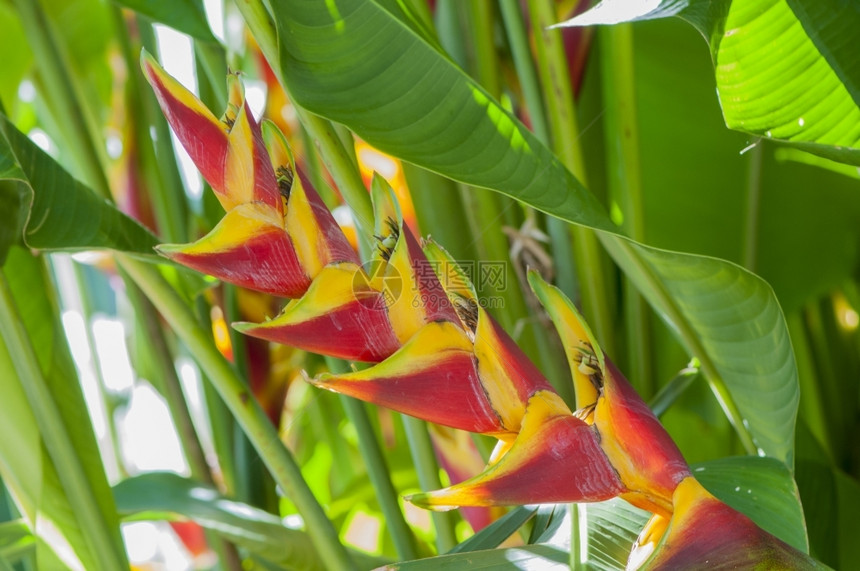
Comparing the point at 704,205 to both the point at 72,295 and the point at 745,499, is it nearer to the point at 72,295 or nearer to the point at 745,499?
the point at 745,499

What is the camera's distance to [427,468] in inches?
16.7

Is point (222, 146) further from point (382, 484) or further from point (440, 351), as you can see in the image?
point (382, 484)

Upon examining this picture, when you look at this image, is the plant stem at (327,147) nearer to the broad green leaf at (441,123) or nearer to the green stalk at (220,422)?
the broad green leaf at (441,123)

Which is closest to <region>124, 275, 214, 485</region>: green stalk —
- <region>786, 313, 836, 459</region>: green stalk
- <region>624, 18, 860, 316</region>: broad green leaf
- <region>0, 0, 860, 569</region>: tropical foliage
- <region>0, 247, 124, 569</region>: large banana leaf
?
<region>0, 0, 860, 569</region>: tropical foliage

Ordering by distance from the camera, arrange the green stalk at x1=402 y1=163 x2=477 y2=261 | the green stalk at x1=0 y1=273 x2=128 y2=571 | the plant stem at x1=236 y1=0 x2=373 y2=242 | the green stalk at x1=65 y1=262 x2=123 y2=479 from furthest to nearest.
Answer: the green stalk at x1=65 y1=262 x2=123 y2=479, the green stalk at x1=402 y1=163 x2=477 y2=261, the green stalk at x1=0 y1=273 x2=128 y2=571, the plant stem at x1=236 y1=0 x2=373 y2=242

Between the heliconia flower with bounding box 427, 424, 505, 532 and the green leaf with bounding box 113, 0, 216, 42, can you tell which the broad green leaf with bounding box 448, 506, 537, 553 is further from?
the green leaf with bounding box 113, 0, 216, 42

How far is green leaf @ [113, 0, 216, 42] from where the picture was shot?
40 centimetres

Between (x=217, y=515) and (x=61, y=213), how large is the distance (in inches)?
7.0

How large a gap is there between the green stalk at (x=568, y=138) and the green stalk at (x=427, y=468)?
141mm

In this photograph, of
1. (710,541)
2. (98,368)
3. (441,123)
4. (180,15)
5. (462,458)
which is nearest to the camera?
(710,541)

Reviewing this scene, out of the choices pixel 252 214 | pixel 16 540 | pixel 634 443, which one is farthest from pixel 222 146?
pixel 16 540

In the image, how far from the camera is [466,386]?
7.5 inches

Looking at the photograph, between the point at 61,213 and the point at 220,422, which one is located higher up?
the point at 61,213

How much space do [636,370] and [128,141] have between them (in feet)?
1.69
